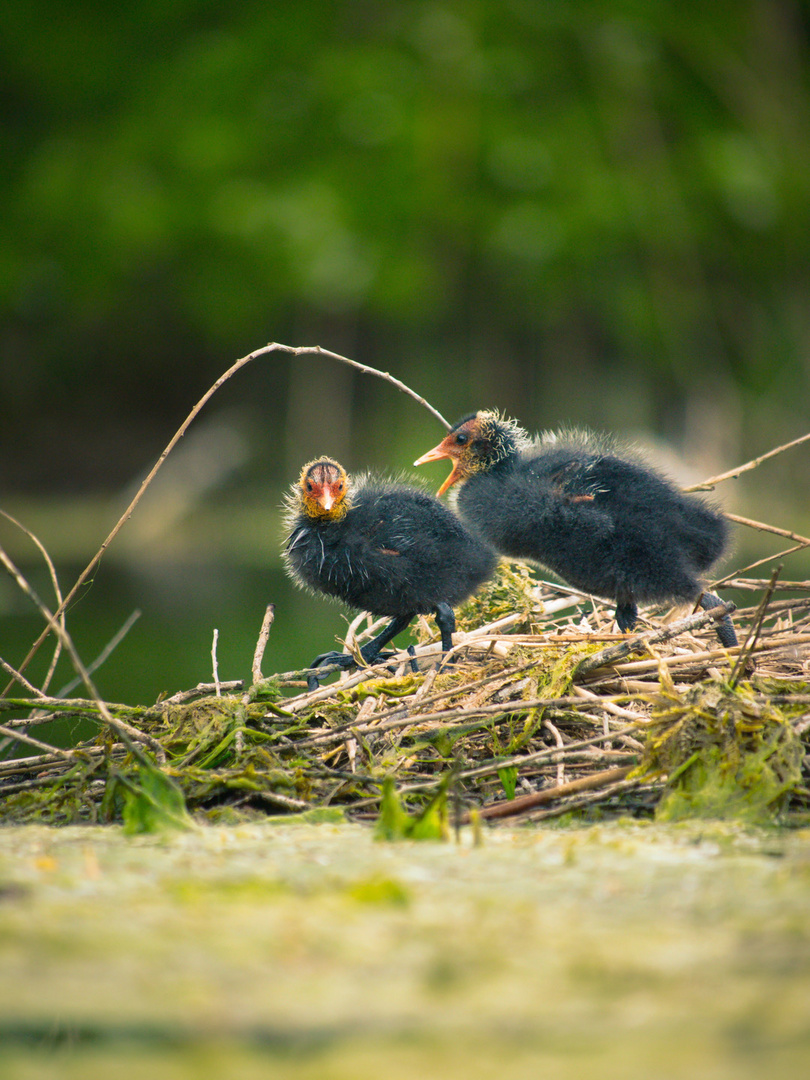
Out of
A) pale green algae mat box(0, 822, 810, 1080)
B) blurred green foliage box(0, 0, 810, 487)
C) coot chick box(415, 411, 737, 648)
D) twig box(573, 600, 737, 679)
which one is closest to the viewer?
pale green algae mat box(0, 822, 810, 1080)

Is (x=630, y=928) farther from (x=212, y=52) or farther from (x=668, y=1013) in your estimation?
(x=212, y=52)

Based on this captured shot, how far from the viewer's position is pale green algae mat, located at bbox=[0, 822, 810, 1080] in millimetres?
1535

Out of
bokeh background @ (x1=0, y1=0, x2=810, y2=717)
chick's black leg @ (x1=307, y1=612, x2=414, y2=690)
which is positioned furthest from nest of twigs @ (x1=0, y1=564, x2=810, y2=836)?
bokeh background @ (x1=0, y1=0, x2=810, y2=717)

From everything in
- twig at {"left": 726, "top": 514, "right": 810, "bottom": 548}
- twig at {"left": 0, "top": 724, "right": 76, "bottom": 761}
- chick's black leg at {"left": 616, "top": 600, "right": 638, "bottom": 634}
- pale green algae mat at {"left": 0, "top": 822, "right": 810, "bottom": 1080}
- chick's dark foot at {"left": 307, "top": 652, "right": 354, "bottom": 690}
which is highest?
twig at {"left": 726, "top": 514, "right": 810, "bottom": 548}

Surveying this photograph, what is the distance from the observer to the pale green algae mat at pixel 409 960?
154 centimetres

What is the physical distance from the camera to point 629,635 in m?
3.61

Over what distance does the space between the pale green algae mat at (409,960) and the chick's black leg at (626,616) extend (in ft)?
4.93

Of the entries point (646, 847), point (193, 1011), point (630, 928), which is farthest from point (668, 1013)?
point (646, 847)

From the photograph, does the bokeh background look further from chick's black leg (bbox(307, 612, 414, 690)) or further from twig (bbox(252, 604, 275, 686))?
twig (bbox(252, 604, 275, 686))

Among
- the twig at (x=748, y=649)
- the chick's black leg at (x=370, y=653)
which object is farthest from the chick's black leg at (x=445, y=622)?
the twig at (x=748, y=649)

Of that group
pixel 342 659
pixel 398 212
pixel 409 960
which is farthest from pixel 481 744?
pixel 398 212

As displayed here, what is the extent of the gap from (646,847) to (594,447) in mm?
2028

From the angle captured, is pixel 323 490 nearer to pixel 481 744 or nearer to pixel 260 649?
pixel 260 649

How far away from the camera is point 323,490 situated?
4.10 metres
